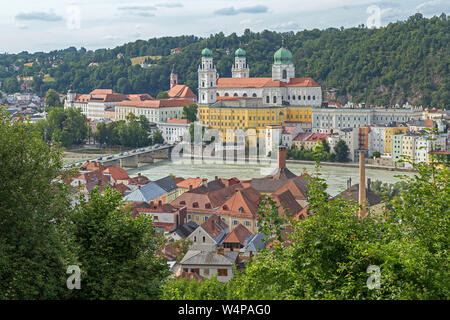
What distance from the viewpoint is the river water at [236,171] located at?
70.9 feet

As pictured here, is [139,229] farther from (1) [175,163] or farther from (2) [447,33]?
(2) [447,33]

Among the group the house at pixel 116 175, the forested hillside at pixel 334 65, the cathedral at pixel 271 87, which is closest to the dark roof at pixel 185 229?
the house at pixel 116 175

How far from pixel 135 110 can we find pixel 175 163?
1150 centimetres

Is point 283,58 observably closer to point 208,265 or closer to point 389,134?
point 389,134

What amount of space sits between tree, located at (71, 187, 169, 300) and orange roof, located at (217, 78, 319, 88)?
30.0 metres

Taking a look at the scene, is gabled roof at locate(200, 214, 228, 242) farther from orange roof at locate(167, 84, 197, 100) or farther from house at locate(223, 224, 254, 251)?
orange roof at locate(167, 84, 197, 100)

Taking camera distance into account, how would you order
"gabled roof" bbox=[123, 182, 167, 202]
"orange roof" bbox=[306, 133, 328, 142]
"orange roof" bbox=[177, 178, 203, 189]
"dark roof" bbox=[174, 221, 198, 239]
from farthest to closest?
"orange roof" bbox=[306, 133, 328, 142] < "orange roof" bbox=[177, 178, 203, 189] < "gabled roof" bbox=[123, 182, 167, 202] < "dark roof" bbox=[174, 221, 198, 239]

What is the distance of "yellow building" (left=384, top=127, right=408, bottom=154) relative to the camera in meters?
26.6

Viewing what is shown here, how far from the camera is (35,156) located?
442 centimetres

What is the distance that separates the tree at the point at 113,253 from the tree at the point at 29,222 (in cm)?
16

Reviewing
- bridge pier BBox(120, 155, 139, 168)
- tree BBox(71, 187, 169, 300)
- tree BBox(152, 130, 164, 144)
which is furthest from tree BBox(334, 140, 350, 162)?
tree BBox(71, 187, 169, 300)

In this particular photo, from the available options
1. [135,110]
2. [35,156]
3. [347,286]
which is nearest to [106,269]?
[35,156]

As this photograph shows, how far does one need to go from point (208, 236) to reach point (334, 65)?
3616cm

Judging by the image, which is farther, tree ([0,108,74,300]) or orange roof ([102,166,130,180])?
orange roof ([102,166,130,180])
